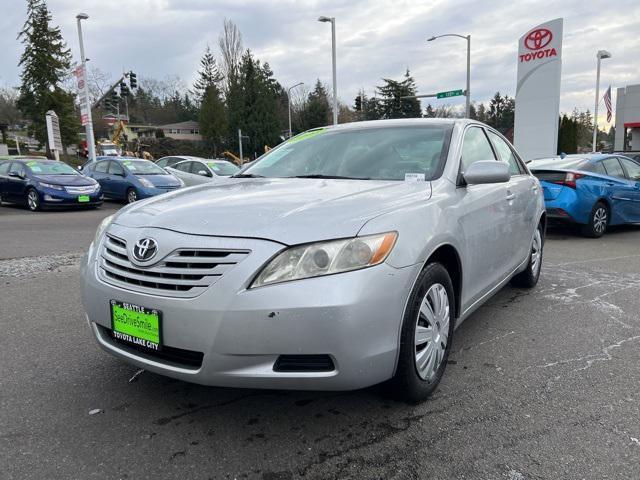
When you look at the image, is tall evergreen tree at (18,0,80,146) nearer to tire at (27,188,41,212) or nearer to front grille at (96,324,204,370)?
tire at (27,188,41,212)

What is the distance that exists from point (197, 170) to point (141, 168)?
6.00 ft

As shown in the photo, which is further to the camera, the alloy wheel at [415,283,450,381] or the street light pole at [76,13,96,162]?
the street light pole at [76,13,96,162]

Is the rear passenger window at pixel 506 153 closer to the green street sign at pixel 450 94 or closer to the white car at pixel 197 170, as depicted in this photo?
the white car at pixel 197 170

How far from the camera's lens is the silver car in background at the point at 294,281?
215cm

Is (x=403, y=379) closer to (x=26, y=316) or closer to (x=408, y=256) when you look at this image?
(x=408, y=256)

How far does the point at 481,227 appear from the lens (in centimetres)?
332

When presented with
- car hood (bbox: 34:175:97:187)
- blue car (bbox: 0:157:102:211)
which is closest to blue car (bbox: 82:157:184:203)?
blue car (bbox: 0:157:102:211)

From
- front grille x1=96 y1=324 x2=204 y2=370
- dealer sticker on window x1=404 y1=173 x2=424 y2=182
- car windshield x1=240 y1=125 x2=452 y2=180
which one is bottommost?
front grille x1=96 y1=324 x2=204 y2=370

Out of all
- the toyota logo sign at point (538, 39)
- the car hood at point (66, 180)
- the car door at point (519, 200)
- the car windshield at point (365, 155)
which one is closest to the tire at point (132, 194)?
the car hood at point (66, 180)

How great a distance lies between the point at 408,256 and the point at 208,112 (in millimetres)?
63755

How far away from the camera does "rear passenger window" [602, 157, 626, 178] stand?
8758 millimetres

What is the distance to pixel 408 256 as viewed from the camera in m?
2.40

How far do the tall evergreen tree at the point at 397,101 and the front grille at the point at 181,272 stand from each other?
62.9 m

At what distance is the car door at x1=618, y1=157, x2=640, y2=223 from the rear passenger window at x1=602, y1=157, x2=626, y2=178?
15cm
